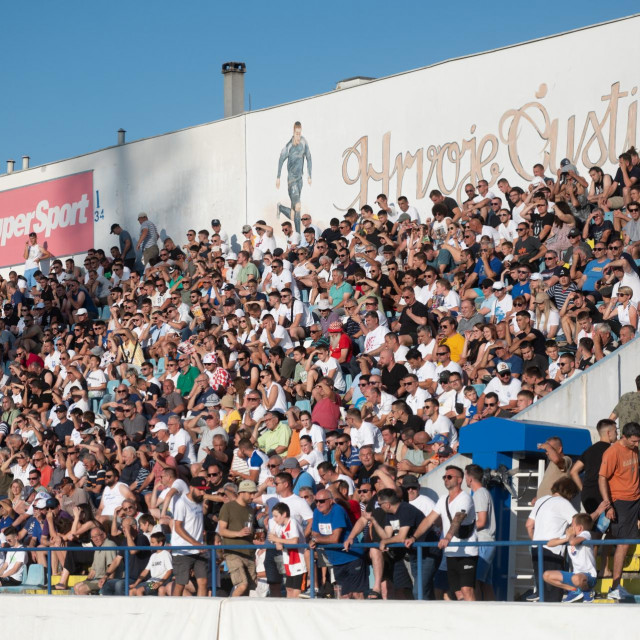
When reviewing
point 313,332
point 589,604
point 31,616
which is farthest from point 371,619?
point 313,332

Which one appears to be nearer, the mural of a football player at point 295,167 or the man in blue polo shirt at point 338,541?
the man in blue polo shirt at point 338,541

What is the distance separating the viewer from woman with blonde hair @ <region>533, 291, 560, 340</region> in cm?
1547

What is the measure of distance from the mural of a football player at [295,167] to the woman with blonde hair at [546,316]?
33.1ft

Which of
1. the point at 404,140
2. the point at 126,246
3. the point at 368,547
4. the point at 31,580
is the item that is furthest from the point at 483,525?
the point at 126,246

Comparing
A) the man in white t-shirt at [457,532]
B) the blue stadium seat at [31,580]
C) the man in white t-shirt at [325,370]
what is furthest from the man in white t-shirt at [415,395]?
the blue stadium seat at [31,580]

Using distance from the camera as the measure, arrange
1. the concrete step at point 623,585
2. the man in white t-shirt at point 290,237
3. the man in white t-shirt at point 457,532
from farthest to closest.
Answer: the man in white t-shirt at point 290,237
the man in white t-shirt at point 457,532
the concrete step at point 623,585

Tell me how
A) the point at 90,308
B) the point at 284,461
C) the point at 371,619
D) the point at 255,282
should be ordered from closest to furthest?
the point at 371,619 → the point at 284,461 → the point at 255,282 → the point at 90,308

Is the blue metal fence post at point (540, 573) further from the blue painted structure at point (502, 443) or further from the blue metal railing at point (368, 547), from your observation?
the blue painted structure at point (502, 443)

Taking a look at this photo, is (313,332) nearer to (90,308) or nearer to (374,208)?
(374,208)

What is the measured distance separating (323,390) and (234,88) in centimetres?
1689

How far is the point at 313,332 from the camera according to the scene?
59.8 ft

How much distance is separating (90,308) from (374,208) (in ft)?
20.5

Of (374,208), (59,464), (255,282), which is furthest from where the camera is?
(374,208)

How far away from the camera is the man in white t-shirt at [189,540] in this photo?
12641 mm
